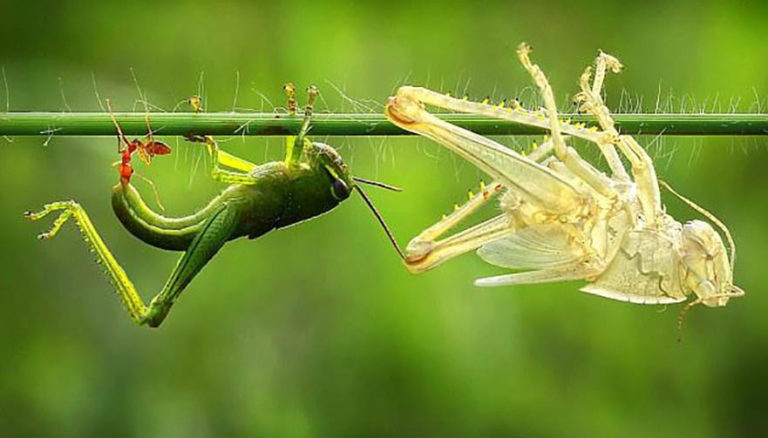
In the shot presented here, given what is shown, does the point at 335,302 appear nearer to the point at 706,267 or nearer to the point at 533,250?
the point at 533,250

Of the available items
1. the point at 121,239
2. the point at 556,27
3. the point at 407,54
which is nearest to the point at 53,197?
the point at 121,239

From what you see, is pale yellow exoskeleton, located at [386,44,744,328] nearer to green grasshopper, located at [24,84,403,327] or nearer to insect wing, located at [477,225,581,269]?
insect wing, located at [477,225,581,269]

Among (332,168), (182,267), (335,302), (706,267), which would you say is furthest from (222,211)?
(335,302)

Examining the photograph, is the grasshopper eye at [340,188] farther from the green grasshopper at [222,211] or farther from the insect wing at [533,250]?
the insect wing at [533,250]

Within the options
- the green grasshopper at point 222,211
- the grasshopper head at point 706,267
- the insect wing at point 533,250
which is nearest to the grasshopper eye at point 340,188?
the green grasshopper at point 222,211

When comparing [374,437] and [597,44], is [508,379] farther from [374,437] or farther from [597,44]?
[597,44]
